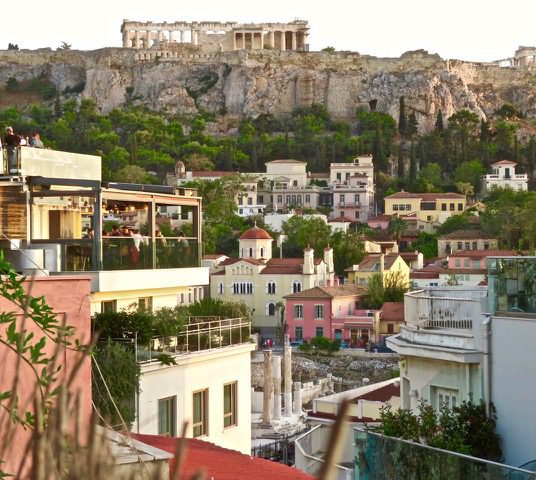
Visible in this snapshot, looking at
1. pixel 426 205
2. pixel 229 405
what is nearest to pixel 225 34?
pixel 426 205

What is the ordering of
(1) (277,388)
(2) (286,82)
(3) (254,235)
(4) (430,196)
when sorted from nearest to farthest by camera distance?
1. (1) (277,388)
2. (3) (254,235)
3. (4) (430,196)
4. (2) (286,82)

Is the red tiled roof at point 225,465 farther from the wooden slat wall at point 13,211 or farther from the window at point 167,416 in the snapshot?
the wooden slat wall at point 13,211

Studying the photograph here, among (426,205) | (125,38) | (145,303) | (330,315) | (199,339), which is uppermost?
(125,38)

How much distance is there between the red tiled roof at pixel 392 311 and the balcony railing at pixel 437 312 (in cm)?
5583

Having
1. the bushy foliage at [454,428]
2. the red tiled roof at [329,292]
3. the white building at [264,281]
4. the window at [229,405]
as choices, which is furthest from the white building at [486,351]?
the white building at [264,281]

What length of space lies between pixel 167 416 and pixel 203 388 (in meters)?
0.75

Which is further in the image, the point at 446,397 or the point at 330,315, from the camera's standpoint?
the point at 330,315

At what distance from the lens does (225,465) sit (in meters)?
9.41

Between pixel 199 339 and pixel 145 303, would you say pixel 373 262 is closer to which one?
pixel 145 303

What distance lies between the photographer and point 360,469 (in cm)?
876

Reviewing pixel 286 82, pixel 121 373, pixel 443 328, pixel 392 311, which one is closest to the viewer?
pixel 443 328

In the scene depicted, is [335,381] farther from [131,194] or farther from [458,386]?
[458,386]

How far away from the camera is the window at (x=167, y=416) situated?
14.0 meters

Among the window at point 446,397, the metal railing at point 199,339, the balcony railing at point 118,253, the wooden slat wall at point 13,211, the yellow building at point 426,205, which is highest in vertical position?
the yellow building at point 426,205
